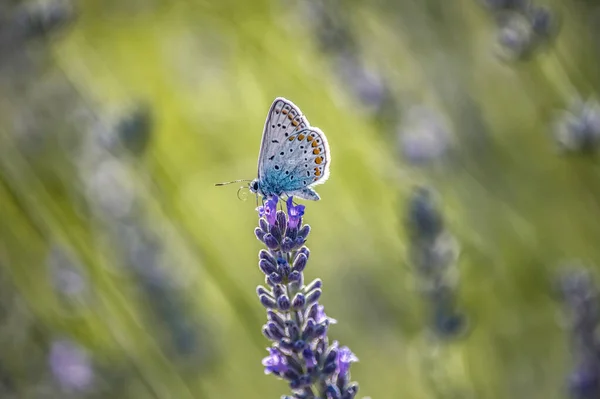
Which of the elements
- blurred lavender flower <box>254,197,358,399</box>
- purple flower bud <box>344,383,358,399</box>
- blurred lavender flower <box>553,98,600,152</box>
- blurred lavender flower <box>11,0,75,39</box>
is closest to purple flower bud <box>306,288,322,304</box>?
blurred lavender flower <box>254,197,358,399</box>

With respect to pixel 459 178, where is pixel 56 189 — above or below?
above

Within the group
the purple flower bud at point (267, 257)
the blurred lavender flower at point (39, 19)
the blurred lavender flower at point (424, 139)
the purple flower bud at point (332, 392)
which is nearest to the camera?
the purple flower bud at point (332, 392)

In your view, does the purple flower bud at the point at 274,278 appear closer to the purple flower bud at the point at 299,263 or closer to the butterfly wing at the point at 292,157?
the purple flower bud at the point at 299,263

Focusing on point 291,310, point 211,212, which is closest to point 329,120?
point 211,212

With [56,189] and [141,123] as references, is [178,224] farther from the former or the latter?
[56,189]

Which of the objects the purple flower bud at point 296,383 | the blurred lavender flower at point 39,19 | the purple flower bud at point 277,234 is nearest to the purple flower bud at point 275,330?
the purple flower bud at point 296,383

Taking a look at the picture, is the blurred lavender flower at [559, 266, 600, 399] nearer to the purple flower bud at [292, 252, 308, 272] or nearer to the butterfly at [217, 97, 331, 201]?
the butterfly at [217, 97, 331, 201]

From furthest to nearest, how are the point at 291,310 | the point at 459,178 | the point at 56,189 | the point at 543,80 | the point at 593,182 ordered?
the point at 56,189
the point at 459,178
the point at 543,80
the point at 593,182
the point at 291,310
